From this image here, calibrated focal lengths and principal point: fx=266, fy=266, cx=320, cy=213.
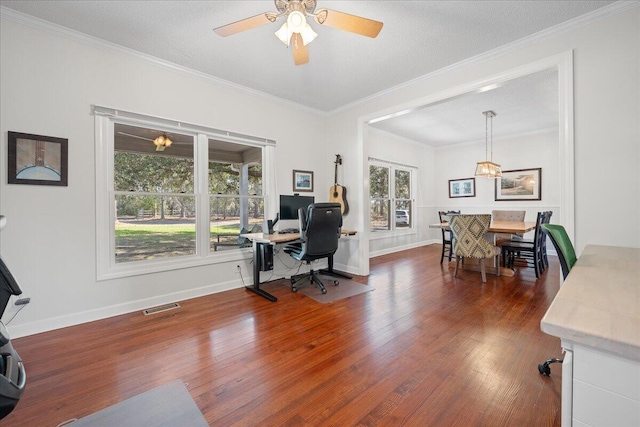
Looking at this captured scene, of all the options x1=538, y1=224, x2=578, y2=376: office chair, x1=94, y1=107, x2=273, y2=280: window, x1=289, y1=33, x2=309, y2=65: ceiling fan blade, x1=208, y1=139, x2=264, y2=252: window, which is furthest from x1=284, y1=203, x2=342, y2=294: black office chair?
x1=538, y1=224, x2=578, y2=376: office chair

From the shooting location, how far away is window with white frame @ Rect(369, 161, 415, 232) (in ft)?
20.6

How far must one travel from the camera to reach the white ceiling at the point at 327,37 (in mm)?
2225

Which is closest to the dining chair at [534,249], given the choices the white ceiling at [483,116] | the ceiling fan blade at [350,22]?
the white ceiling at [483,116]

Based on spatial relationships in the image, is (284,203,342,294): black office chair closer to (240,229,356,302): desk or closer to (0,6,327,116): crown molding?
(240,229,356,302): desk

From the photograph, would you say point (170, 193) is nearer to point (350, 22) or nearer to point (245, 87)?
point (245, 87)

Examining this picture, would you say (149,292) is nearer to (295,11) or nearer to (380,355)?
(380,355)

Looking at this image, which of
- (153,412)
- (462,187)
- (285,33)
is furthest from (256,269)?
(462,187)

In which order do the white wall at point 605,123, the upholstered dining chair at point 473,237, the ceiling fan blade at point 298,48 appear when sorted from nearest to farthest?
the ceiling fan blade at point 298,48 < the white wall at point 605,123 < the upholstered dining chair at point 473,237

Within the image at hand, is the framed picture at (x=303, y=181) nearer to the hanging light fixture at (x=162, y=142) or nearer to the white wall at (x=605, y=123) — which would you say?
the hanging light fixture at (x=162, y=142)

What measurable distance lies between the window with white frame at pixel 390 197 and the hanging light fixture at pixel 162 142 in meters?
4.07

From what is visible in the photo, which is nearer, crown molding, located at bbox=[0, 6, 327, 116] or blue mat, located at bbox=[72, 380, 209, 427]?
blue mat, located at bbox=[72, 380, 209, 427]

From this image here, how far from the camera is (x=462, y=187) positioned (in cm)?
713

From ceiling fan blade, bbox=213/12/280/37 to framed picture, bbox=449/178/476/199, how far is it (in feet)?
21.8

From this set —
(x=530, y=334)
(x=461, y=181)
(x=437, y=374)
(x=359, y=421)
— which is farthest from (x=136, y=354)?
(x=461, y=181)
